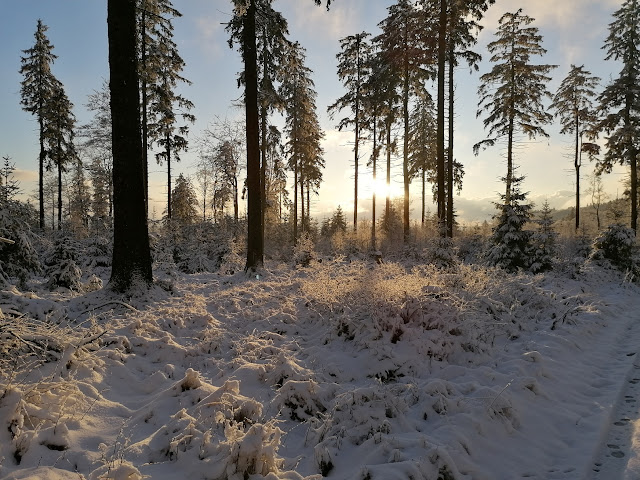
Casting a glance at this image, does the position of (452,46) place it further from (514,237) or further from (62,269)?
(62,269)

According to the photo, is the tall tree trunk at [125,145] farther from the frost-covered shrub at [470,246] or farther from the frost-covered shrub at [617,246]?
the frost-covered shrub at [617,246]

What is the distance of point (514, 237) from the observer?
12.2m

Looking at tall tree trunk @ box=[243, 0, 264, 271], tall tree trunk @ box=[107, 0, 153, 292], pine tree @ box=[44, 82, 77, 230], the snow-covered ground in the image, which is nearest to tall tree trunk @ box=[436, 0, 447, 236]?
tall tree trunk @ box=[243, 0, 264, 271]

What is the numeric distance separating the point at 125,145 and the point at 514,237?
1209 cm

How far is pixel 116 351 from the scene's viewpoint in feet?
13.3

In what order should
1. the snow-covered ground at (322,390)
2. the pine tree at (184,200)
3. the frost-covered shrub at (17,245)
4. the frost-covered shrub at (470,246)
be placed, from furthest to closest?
the pine tree at (184,200) < the frost-covered shrub at (470,246) < the frost-covered shrub at (17,245) < the snow-covered ground at (322,390)

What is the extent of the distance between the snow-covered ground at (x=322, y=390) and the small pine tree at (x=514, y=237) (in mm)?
6073

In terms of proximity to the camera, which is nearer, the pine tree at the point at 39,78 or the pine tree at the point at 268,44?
the pine tree at the point at 268,44

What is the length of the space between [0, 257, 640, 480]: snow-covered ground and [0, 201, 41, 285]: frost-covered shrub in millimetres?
1784

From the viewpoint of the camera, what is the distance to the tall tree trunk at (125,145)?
624 cm

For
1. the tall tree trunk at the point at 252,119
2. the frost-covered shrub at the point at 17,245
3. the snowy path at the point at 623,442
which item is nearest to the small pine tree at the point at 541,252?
the snowy path at the point at 623,442

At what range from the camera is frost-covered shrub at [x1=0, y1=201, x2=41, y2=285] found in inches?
256

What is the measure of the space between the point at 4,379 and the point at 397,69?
21.0m

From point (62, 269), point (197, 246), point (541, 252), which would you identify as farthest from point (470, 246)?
point (62, 269)
